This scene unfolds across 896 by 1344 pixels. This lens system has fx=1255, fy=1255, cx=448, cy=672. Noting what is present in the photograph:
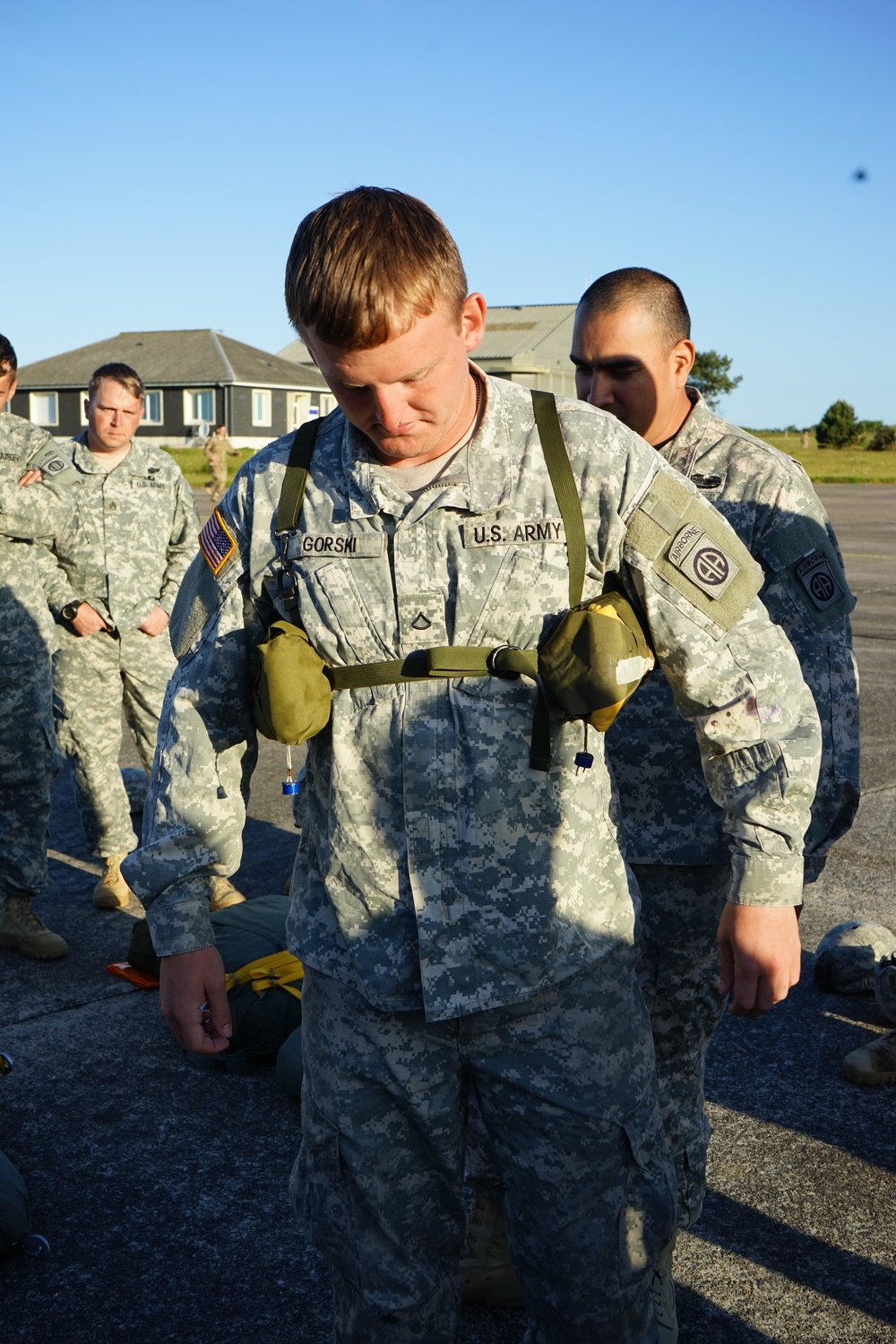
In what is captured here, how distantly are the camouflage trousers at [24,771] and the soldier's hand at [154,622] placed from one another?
69cm

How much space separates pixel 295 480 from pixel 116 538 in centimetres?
407

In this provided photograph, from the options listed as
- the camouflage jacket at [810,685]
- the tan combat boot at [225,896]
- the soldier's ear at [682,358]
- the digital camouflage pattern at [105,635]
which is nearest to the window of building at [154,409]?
the digital camouflage pattern at [105,635]

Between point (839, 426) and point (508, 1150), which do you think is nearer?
point (508, 1150)

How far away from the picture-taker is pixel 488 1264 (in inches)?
112

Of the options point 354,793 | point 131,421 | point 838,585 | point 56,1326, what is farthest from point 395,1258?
point 131,421

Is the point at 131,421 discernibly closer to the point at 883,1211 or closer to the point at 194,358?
the point at 883,1211

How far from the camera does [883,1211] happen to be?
324 centimetres

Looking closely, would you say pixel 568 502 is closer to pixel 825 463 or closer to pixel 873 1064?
pixel 873 1064

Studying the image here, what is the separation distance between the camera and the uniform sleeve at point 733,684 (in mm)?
1865

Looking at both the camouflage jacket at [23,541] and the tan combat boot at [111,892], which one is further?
the tan combat boot at [111,892]

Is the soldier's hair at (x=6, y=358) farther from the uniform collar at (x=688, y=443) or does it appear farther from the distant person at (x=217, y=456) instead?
the distant person at (x=217, y=456)

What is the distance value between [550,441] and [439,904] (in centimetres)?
74

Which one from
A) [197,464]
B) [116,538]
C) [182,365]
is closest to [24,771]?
[116,538]

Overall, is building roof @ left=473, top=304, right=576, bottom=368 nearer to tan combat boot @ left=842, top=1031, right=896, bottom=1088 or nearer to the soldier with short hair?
the soldier with short hair
